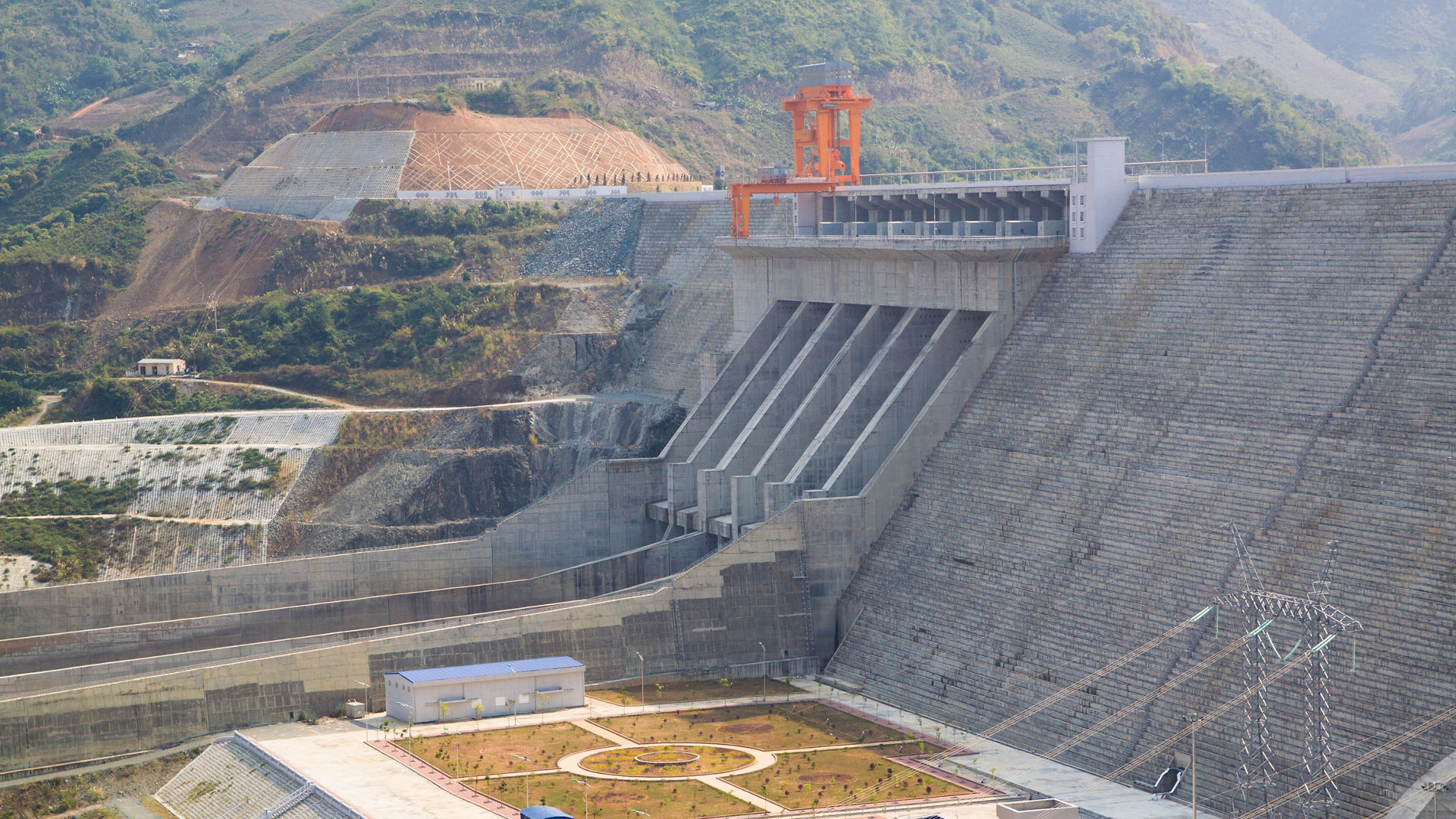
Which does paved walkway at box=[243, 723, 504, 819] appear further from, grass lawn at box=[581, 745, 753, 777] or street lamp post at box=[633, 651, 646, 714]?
street lamp post at box=[633, 651, 646, 714]

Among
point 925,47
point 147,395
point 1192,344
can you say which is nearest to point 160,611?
point 147,395

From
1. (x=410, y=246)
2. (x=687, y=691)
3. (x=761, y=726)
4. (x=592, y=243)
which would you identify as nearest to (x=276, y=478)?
(x=410, y=246)

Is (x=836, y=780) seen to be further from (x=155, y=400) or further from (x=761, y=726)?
(x=155, y=400)

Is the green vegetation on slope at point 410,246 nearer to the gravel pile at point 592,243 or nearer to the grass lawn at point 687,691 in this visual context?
the gravel pile at point 592,243

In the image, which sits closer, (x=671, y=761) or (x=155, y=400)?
(x=671, y=761)

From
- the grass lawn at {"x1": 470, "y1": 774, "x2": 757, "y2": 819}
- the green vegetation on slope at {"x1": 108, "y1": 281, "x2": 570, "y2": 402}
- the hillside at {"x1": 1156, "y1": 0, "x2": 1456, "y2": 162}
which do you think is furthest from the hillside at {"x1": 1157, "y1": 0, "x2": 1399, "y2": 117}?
the grass lawn at {"x1": 470, "y1": 774, "x2": 757, "y2": 819}

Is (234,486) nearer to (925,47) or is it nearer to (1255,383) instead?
(1255,383)
